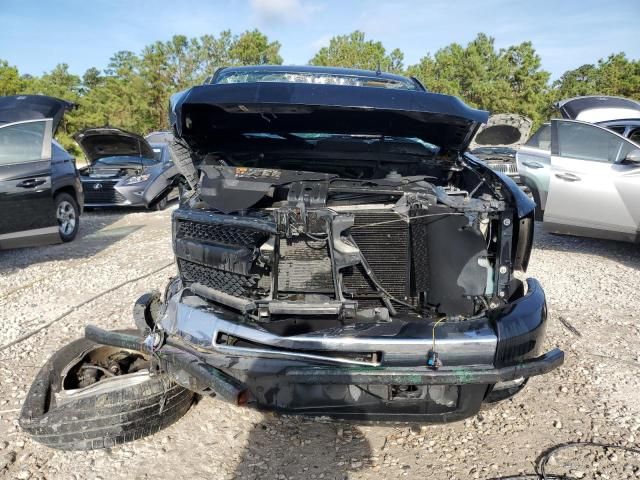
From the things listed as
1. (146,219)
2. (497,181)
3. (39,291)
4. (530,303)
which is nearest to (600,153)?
(497,181)

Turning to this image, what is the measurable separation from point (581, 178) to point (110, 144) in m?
8.21

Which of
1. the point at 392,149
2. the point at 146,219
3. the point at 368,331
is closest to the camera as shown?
the point at 368,331

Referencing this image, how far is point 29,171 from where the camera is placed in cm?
543

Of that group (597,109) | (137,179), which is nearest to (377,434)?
(597,109)

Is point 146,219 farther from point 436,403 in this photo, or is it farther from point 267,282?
point 436,403

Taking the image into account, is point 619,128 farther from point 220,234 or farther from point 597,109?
point 220,234

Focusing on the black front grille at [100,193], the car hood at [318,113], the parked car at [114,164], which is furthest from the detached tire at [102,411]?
the black front grille at [100,193]

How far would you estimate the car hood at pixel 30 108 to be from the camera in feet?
18.2

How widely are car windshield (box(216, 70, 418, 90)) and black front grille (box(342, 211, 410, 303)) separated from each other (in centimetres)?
132

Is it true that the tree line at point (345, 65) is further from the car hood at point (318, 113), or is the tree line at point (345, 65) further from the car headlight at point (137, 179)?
the car hood at point (318, 113)

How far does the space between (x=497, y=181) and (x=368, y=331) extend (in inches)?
51.7

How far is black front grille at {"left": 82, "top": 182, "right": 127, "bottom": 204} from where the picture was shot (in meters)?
8.91

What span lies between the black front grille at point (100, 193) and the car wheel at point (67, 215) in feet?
7.11

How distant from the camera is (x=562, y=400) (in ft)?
8.96
